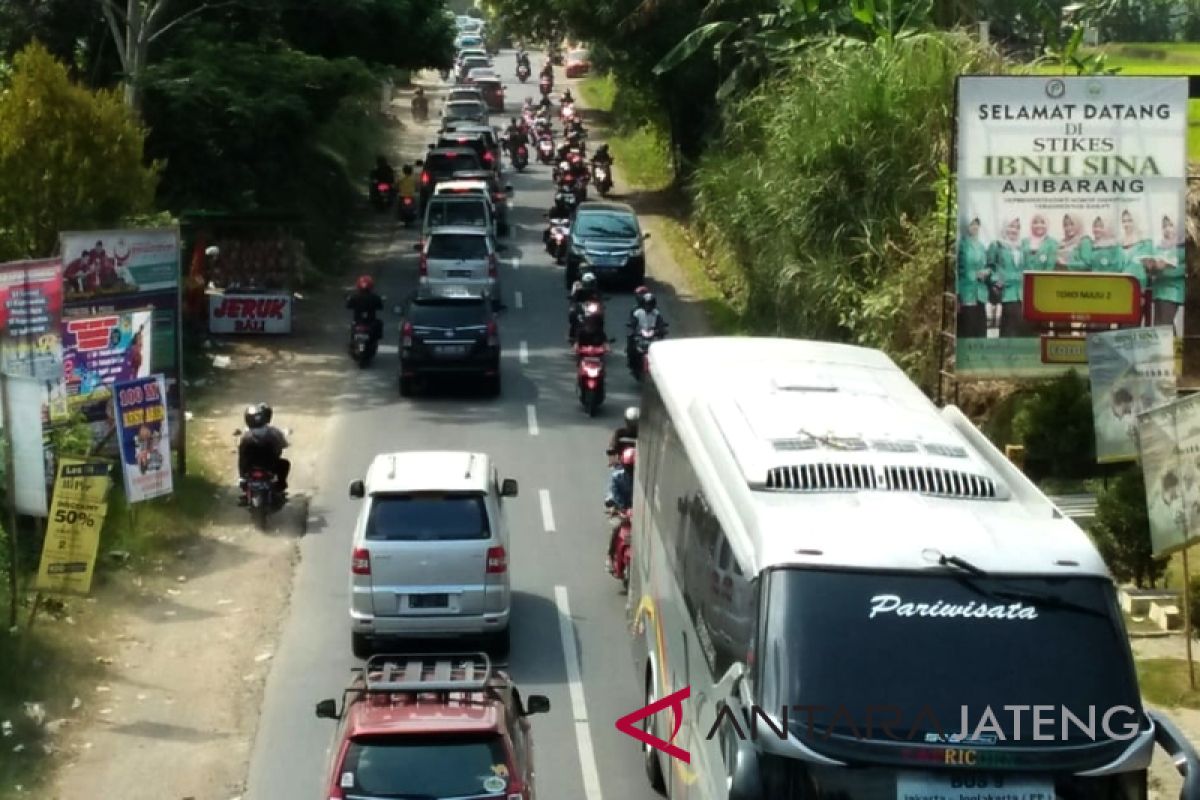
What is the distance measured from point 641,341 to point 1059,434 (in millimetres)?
10041

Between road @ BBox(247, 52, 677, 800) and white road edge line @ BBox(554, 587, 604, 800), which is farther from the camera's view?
road @ BBox(247, 52, 677, 800)

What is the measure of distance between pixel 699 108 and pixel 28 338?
30.4 m

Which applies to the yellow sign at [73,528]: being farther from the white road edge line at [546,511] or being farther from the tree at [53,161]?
the tree at [53,161]

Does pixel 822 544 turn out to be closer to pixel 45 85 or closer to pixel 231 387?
pixel 45 85

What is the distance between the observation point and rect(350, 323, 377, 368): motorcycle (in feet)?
104

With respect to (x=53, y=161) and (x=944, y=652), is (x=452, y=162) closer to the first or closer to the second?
(x=53, y=161)

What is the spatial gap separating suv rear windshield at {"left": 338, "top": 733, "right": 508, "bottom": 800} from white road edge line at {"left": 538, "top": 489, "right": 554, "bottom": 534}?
458 inches

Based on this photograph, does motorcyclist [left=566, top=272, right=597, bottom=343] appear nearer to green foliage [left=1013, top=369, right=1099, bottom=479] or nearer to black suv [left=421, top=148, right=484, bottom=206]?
green foliage [left=1013, top=369, right=1099, bottom=479]

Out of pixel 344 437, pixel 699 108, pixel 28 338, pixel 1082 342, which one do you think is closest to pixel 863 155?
pixel 1082 342

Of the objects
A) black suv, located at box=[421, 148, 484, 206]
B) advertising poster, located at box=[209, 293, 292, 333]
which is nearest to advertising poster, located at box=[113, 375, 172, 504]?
advertising poster, located at box=[209, 293, 292, 333]

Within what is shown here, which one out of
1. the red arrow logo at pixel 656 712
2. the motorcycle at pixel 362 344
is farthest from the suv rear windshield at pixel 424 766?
the motorcycle at pixel 362 344

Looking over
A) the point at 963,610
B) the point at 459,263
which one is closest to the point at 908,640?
the point at 963,610

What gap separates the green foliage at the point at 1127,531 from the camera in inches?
711

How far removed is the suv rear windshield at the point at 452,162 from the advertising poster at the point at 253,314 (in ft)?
59.4
